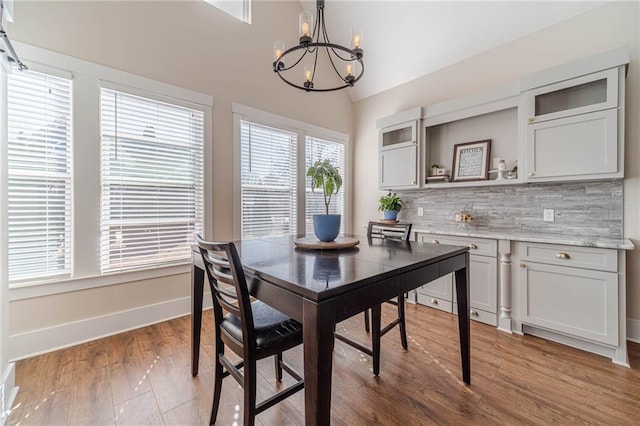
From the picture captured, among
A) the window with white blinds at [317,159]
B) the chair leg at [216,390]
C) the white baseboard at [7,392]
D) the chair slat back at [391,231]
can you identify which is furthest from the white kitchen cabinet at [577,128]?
the white baseboard at [7,392]

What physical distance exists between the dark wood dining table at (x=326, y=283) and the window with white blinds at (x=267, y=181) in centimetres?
157

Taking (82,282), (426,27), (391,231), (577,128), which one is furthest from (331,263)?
(426,27)

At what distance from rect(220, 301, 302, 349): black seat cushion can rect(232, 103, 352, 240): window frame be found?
6.55ft

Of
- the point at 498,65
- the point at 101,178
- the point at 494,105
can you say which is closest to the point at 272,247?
the point at 101,178

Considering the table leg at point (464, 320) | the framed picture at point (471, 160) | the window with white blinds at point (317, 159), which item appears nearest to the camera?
the table leg at point (464, 320)

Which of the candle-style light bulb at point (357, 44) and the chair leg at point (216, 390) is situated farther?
the candle-style light bulb at point (357, 44)

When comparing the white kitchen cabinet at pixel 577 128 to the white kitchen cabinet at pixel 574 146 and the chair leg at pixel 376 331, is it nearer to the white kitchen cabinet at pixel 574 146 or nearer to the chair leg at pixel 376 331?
the white kitchen cabinet at pixel 574 146

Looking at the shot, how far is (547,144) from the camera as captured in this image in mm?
2479

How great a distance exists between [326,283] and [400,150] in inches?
122

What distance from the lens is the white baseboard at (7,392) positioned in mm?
1503

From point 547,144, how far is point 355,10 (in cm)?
299

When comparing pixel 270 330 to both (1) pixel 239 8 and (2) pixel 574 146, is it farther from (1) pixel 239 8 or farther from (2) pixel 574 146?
(1) pixel 239 8

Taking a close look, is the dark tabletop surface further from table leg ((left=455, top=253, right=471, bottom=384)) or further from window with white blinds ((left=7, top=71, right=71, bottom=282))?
window with white blinds ((left=7, top=71, right=71, bottom=282))

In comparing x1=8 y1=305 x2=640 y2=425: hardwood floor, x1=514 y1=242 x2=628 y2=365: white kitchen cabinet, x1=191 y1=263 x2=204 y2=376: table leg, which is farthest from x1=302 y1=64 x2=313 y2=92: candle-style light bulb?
x1=514 y1=242 x2=628 y2=365: white kitchen cabinet
